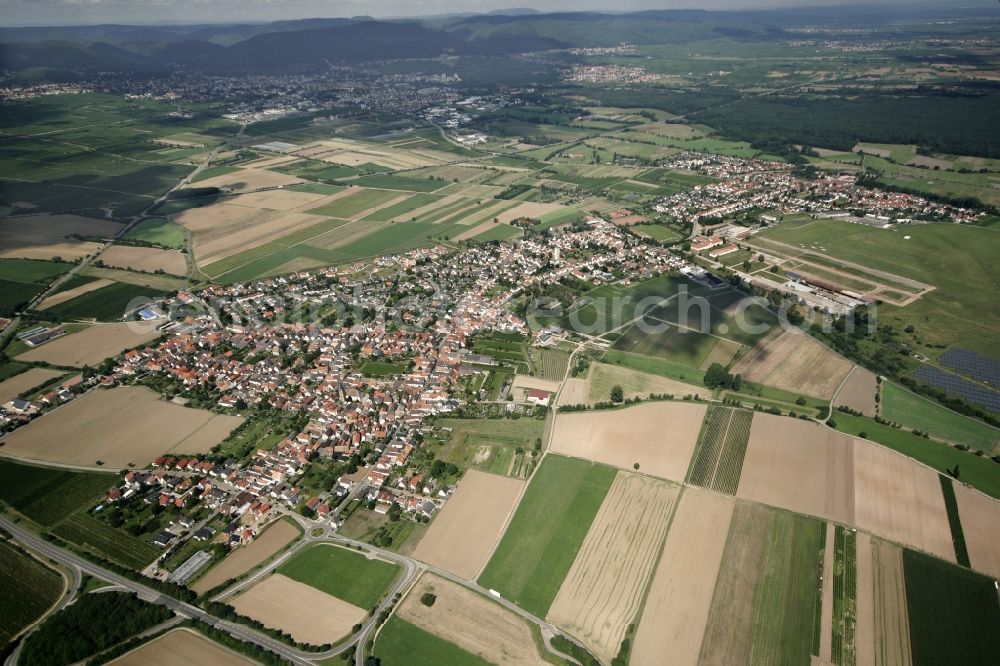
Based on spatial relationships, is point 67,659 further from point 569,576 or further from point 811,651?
point 811,651

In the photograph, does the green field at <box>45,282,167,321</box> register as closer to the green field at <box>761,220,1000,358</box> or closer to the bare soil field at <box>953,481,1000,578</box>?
the bare soil field at <box>953,481,1000,578</box>

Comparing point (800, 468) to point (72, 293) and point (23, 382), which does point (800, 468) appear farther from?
point (72, 293)

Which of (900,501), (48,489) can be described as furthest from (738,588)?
(48,489)

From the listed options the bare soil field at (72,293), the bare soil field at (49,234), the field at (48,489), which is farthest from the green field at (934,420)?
the bare soil field at (49,234)

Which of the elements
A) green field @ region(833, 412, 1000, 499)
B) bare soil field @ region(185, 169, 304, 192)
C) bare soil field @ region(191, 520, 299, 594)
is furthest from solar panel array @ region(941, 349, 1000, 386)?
bare soil field @ region(185, 169, 304, 192)

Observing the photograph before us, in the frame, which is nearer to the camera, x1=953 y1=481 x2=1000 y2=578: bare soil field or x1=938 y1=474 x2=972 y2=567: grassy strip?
x1=953 y1=481 x2=1000 y2=578: bare soil field
